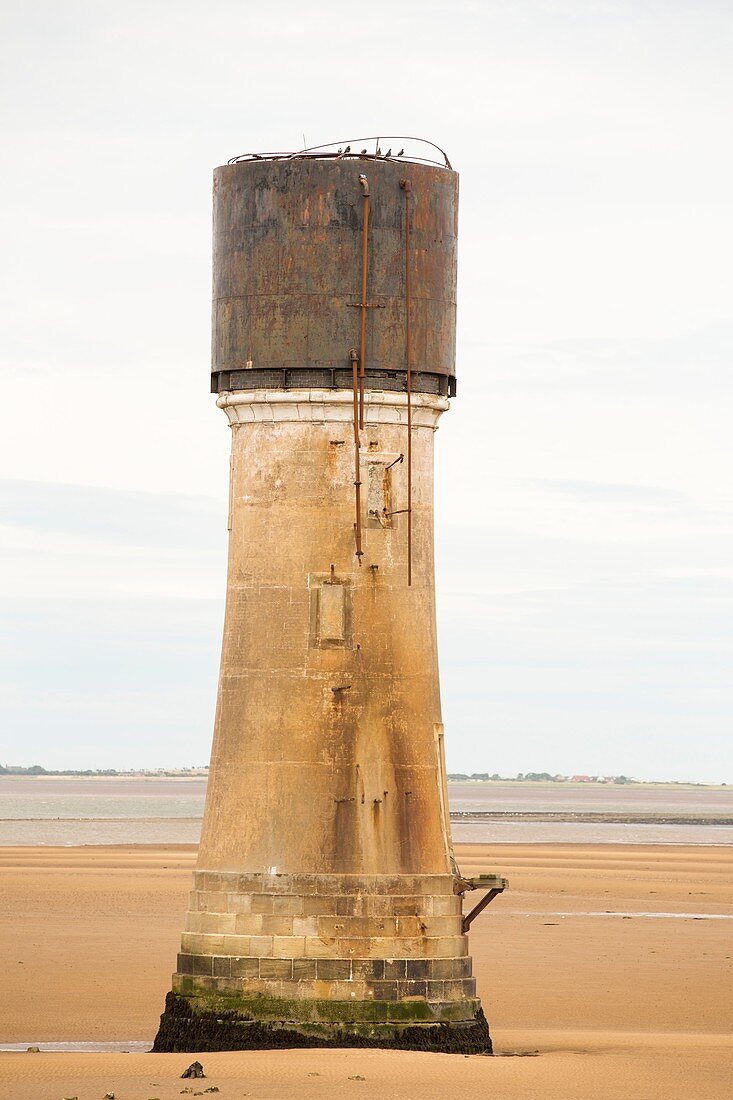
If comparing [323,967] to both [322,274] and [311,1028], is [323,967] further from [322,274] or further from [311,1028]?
[322,274]

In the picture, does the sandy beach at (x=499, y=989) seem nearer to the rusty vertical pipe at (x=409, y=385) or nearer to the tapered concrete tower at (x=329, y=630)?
the tapered concrete tower at (x=329, y=630)

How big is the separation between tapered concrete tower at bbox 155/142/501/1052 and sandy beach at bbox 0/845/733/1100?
1237 millimetres

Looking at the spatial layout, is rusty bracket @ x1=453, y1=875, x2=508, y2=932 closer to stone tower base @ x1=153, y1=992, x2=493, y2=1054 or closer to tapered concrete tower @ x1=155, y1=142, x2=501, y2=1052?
tapered concrete tower @ x1=155, y1=142, x2=501, y2=1052

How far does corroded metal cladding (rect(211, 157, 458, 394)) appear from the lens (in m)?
22.0

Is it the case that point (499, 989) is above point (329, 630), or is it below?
below

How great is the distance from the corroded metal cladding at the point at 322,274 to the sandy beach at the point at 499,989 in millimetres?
7249

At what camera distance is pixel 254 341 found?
72.7ft

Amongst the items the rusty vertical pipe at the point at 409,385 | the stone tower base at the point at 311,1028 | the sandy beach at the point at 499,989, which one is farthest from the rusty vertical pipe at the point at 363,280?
the sandy beach at the point at 499,989

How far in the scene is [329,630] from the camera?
21.8 meters

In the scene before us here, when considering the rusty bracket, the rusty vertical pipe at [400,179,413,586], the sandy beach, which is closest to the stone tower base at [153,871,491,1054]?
the rusty bracket

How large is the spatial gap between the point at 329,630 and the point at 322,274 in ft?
12.5

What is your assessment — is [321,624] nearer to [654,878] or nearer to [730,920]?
[730,920]

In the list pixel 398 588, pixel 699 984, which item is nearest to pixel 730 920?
pixel 699 984

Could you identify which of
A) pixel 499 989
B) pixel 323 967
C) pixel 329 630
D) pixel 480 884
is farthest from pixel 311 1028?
pixel 499 989
